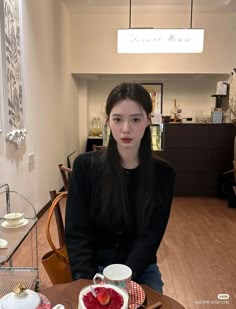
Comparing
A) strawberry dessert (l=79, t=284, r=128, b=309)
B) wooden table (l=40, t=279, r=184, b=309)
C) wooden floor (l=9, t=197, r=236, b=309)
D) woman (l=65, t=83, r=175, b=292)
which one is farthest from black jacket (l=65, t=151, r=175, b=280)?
wooden floor (l=9, t=197, r=236, b=309)

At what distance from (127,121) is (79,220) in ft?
1.53

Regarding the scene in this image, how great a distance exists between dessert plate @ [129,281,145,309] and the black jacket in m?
0.31

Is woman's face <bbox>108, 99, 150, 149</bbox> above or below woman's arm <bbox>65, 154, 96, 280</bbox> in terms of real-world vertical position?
above

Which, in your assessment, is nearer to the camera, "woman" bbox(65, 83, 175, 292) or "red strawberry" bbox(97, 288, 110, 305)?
"red strawberry" bbox(97, 288, 110, 305)

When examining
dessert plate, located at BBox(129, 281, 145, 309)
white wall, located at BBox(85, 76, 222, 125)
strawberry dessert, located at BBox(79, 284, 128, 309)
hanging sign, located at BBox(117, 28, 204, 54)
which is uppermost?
hanging sign, located at BBox(117, 28, 204, 54)

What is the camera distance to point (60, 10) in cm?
436

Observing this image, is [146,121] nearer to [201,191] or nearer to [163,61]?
[201,191]

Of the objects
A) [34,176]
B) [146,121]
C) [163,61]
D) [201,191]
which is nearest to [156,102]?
[163,61]

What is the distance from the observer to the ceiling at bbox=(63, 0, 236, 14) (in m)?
4.52

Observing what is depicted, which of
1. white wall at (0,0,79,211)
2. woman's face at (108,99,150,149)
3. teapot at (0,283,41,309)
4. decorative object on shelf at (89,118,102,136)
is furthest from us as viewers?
decorative object on shelf at (89,118,102,136)

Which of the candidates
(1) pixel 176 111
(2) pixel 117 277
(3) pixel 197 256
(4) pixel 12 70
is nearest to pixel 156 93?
(1) pixel 176 111

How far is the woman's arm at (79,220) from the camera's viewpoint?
3.90 feet

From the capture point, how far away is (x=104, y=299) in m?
0.69

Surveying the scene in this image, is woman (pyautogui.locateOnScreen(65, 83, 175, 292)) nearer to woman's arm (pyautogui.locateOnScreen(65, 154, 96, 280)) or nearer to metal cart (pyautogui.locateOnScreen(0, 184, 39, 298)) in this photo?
woman's arm (pyautogui.locateOnScreen(65, 154, 96, 280))
